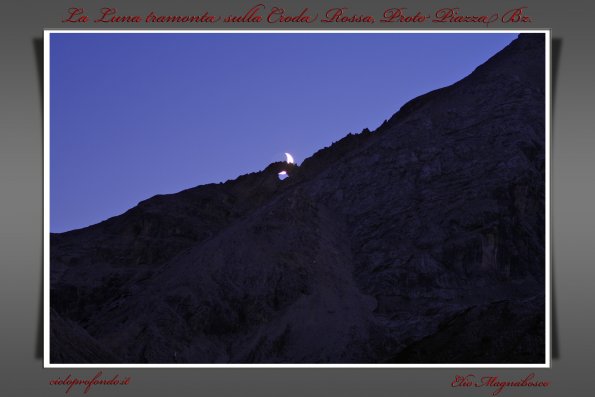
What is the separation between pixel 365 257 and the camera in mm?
71438

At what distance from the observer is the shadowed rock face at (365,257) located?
189ft

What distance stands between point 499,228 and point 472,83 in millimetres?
22083

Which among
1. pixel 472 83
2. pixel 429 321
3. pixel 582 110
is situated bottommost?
pixel 429 321

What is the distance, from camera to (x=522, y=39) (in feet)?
295
